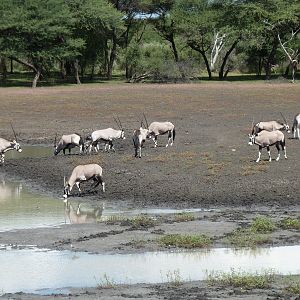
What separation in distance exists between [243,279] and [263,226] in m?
4.76

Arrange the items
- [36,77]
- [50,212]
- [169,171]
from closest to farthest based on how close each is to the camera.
A: [50,212] → [169,171] → [36,77]

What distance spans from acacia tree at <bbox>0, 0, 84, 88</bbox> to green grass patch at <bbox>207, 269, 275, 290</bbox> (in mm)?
55077

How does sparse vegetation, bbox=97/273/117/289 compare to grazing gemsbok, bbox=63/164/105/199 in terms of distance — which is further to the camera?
grazing gemsbok, bbox=63/164/105/199

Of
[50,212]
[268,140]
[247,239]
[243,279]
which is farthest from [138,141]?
[243,279]

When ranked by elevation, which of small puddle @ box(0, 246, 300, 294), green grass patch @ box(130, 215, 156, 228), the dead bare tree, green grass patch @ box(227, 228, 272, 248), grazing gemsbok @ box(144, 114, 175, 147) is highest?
the dead bare tree

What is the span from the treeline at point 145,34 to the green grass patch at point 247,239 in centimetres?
5192

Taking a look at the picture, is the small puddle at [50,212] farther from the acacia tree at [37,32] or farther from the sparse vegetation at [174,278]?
the acacia tree at [37,32]

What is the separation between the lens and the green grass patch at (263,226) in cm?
1770

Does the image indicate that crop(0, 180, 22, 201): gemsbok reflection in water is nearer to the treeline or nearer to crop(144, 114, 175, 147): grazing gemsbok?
crop(144, 114, 175, 147): grazing gemsbok

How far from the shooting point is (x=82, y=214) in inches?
830

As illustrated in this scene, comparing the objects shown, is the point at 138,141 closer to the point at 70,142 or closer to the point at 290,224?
the point at 70,142

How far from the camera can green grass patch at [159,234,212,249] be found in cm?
1655

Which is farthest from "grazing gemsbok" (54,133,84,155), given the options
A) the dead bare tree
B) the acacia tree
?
the dead bare tree

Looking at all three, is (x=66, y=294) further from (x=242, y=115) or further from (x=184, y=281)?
(x=242, y=115)
